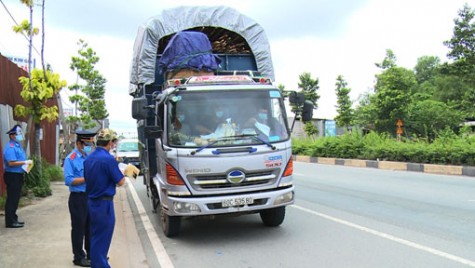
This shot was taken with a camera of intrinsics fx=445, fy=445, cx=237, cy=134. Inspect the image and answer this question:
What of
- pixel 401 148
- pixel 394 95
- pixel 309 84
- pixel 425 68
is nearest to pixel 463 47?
pixel 394 95

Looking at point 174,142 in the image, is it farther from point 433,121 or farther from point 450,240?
point 433,121

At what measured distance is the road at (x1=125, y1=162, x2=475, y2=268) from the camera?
555 centimetres

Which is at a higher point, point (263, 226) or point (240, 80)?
point (240, 80)

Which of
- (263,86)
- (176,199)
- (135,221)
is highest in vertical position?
(263,86)

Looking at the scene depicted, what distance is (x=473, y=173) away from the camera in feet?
48.9

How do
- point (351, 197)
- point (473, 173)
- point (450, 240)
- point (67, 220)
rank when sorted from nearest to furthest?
point (450, 240)
point (67, 220)
point (351, 197)
point (473, 173)

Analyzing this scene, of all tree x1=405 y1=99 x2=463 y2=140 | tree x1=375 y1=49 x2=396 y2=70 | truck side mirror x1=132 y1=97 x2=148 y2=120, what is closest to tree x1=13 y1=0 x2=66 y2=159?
truck side mirror x1=132 y1=97 x2=148 y2=120

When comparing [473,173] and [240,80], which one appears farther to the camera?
[473,173]

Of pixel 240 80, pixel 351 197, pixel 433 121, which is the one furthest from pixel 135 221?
pixel 433 121

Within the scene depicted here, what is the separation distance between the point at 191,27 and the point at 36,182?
6.20m

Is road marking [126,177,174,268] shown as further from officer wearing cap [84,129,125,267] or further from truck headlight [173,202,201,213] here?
officer wearing cap [84,129,125,267]

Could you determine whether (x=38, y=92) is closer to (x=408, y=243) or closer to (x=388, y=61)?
(x=408, y=243)

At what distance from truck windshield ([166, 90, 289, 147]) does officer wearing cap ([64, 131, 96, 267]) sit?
53.6 inches

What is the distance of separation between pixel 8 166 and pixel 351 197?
724 cm
